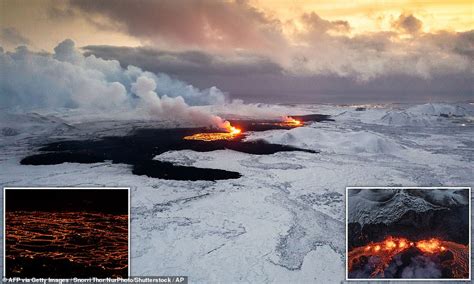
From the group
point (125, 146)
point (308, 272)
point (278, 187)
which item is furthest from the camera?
point (125, 146)

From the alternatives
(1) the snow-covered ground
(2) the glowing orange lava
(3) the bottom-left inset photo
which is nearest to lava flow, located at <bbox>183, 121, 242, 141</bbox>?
(1) the snow-covered ground

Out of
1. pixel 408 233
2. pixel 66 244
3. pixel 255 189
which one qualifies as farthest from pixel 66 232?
pixel 408 233

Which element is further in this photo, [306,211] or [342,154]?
[342,154]

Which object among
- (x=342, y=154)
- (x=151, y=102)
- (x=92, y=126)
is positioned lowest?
(x=342, y=154)

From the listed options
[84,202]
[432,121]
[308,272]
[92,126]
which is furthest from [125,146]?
[432,121]

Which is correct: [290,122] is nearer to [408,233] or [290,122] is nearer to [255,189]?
[255,189]

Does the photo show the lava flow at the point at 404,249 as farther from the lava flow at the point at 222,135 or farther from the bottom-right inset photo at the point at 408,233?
the lava flow at the point at 222,135

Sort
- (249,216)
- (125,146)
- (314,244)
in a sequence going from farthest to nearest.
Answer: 1. (125,146)
2. (249,216)
3. (314,244)

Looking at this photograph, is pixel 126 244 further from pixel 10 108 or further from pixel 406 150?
pixel 406 150

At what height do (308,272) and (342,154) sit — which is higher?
(342,154)
